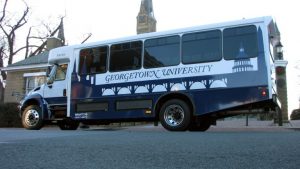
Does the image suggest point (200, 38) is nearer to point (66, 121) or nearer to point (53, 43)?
point (66, 121)

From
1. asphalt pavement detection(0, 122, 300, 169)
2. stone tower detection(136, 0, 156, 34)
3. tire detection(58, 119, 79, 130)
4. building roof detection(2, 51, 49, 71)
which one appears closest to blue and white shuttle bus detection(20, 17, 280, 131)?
tire detection(58, 119, 79, 130)

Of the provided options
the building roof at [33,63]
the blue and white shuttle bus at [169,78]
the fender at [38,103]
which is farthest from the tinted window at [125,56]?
the building roof at [33,63]

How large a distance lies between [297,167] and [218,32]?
347 inches

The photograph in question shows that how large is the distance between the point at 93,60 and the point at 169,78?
3.31 meters

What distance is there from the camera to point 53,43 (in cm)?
3800

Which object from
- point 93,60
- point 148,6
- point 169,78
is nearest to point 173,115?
point 169,78

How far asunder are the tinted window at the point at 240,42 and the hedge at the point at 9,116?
47.9 feet

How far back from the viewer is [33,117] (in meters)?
16.5

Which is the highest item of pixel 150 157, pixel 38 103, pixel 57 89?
pixel 57 89

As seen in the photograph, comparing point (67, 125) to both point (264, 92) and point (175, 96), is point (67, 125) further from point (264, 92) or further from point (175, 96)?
point (264, 92)

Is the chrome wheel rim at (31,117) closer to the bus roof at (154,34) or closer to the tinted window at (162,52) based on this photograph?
the bus roof at (154,34)

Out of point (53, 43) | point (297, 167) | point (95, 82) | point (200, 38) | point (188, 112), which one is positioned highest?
point (53, 43)

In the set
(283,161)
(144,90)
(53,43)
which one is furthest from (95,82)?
(53,43)

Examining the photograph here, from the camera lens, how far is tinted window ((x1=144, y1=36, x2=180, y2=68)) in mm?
13781
